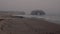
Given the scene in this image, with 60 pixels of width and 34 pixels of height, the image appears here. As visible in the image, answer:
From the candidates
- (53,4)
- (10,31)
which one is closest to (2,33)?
(10,31)

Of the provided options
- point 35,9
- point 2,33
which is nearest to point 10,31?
point 2,33

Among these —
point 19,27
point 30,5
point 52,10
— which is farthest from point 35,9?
point 19,27

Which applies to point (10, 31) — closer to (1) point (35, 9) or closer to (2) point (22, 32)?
(2) point (22, 32)

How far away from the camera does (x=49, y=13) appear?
1.26 meters

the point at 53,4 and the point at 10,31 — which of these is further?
the point at 53,4

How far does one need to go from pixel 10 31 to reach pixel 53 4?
0.78 m

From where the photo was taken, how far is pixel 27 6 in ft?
4.40

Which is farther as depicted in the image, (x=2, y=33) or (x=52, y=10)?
(x=52, y=10)

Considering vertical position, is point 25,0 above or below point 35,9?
above

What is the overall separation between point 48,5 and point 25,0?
0.30 meters

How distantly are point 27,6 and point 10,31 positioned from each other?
2.35 ft

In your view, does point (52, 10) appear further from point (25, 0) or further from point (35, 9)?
point (25, 0)

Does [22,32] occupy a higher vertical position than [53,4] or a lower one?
lower

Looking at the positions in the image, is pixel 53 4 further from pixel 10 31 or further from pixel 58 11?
pixel 10 31
